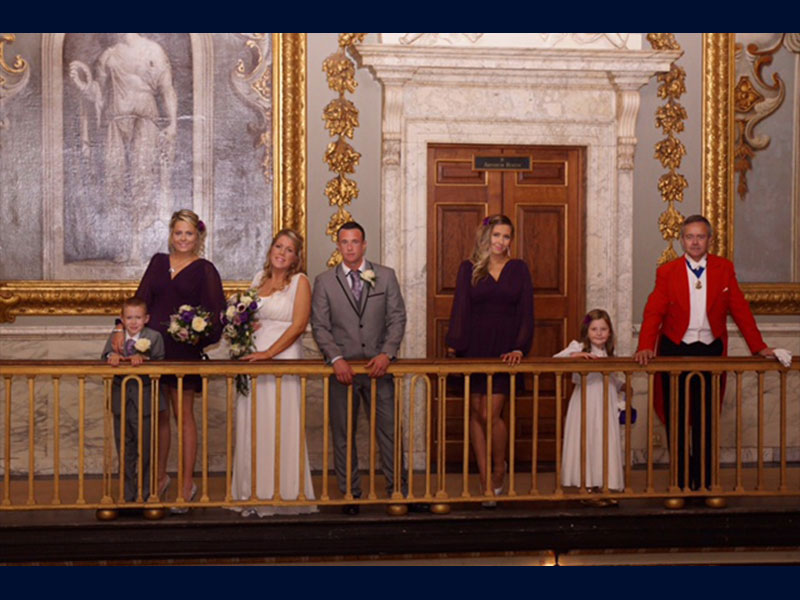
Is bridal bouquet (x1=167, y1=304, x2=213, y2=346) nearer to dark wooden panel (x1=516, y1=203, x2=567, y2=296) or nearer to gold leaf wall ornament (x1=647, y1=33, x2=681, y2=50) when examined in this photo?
dark wooden panel (x1=516, y1=203, x2=567, y2=296)

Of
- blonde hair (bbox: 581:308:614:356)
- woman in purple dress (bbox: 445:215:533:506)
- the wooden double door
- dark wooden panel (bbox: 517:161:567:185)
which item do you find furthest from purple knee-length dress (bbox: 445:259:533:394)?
dark wooden panel (bbox: 517:161:567:185)

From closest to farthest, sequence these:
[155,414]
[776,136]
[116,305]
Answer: [155,414]
[116,305]
[776,136]

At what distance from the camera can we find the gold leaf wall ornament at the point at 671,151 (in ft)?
30.2

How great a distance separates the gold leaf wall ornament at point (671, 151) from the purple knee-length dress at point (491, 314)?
7.98 feet

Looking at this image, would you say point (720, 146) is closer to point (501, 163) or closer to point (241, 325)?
point (501, 163)

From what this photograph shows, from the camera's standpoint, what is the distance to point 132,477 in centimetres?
686

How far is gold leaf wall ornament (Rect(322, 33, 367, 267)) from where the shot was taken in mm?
8844

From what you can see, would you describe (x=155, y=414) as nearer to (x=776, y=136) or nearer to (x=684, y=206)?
(x=684, y=206)

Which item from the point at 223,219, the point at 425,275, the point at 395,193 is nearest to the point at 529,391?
the point at 425,275

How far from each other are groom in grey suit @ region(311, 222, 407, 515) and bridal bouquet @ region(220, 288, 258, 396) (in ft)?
1.23

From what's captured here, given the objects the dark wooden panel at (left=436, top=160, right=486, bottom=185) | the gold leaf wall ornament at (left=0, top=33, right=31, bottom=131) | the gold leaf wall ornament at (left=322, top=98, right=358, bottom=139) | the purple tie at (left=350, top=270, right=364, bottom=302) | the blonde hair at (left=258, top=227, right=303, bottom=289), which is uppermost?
the gold leaf wall ornament at (left=0, top=33, right=31, bottom=131)

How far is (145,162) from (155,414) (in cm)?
267

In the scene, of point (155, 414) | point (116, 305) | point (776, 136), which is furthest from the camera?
point (776, 136)

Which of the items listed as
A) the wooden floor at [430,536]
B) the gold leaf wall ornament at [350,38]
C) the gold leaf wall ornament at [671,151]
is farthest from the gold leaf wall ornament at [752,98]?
the wooden floor at [430,536]
